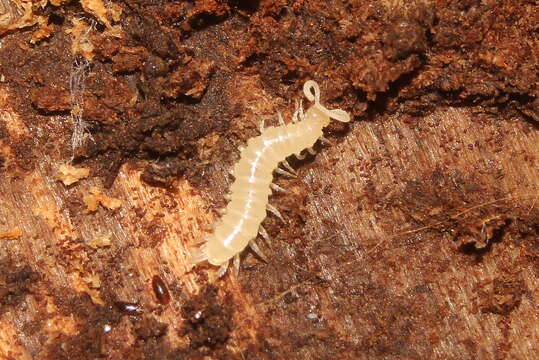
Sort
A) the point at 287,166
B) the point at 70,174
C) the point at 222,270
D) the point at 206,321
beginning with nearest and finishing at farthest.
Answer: the point at 206,321, the point at 70,174, the point at 222,270, the point at 287,166

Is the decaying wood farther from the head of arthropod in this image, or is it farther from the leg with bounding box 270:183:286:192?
the head of arthropod

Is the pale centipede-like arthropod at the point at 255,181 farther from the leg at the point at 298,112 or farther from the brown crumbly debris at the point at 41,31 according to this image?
the brown crumbly debris at the point at 41,31

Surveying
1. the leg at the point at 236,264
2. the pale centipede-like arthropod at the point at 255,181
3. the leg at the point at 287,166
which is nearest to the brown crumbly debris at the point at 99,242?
the pale centipede-like arthropod at the point at 255,181

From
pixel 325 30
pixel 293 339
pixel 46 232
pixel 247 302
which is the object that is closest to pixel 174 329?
pixel 247 302

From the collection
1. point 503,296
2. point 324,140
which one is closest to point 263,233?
point 324,140

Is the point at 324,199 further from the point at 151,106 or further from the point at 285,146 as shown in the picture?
the point at 151,106

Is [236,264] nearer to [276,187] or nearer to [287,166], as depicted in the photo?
[276,187]
